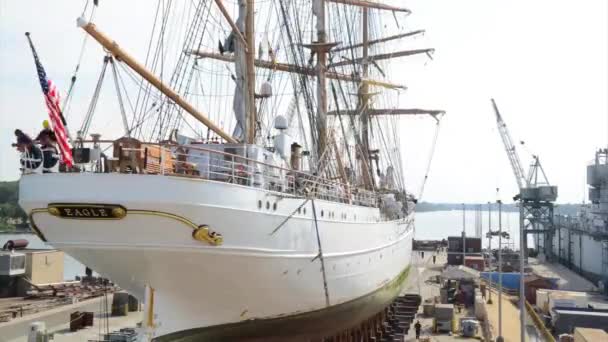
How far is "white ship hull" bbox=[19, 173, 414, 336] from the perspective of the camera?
1067 cm

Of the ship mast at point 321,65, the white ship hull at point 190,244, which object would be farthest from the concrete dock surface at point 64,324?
the ship mast at point 321,65

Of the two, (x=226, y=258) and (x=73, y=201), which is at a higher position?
(x=73, y=201)

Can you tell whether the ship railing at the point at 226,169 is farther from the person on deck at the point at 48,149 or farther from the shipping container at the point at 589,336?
the shipping container at the point at 589,336

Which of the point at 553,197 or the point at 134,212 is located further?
the point at 553,197

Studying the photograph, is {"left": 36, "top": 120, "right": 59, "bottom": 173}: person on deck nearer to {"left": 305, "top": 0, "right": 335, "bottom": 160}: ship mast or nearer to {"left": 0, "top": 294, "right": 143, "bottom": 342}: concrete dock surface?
{"left": 0, "top": 294, "right": 143, "bottom": 342}: concrete dock surface

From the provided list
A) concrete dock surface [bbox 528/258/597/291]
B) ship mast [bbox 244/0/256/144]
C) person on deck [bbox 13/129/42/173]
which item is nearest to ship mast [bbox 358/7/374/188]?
concrete dock surface [bbox 528/258/597/291]

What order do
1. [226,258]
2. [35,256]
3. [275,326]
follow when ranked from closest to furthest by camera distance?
[226,258]
[275,326]
[35,256]

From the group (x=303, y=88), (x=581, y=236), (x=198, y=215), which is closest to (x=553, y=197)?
(x=581, y=236)

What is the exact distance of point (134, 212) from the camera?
10.6 m

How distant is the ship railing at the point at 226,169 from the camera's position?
11.2m

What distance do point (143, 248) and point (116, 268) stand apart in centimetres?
123

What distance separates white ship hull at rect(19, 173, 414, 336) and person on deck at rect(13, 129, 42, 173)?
18cm

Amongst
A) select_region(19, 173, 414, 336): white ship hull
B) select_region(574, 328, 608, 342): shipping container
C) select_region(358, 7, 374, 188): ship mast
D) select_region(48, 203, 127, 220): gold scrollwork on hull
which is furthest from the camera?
select_region(358, 7, 374, 188): ship mast

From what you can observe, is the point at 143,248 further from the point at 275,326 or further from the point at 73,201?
the point at 275,326
